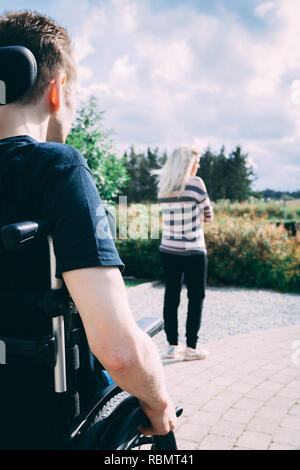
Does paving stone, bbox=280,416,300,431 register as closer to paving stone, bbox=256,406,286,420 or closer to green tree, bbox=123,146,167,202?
paving stone, bbox=256,406,286,420

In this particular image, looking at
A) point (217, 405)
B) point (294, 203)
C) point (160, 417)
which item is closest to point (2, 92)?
point (160, 417)

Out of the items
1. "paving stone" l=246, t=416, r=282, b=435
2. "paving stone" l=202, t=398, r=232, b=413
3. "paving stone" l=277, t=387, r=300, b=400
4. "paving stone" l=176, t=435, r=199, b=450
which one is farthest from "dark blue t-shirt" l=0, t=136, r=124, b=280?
"paving stone" l=277, t=387, r=300, b=400

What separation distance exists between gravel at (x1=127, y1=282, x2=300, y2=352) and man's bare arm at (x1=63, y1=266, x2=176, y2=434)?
A: 4.36 meters

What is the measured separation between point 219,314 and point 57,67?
662 cm

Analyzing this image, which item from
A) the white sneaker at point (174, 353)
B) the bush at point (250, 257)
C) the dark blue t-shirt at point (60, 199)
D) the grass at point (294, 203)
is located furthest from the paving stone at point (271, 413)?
the grass at point (294, 203)

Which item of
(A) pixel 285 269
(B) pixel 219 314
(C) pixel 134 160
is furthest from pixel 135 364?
(C) pixel 134 160

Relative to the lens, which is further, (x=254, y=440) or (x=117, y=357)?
(x=254, y=440)

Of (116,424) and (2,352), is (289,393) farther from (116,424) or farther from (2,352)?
(2,352)

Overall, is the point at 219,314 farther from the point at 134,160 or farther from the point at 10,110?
the point at 134,160

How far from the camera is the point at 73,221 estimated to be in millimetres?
1065

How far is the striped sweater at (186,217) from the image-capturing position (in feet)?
14.5

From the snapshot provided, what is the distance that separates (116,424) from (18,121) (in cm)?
91

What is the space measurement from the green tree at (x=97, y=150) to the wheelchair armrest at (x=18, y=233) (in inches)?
492

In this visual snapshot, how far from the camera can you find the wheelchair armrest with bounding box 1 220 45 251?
3.46 ft
